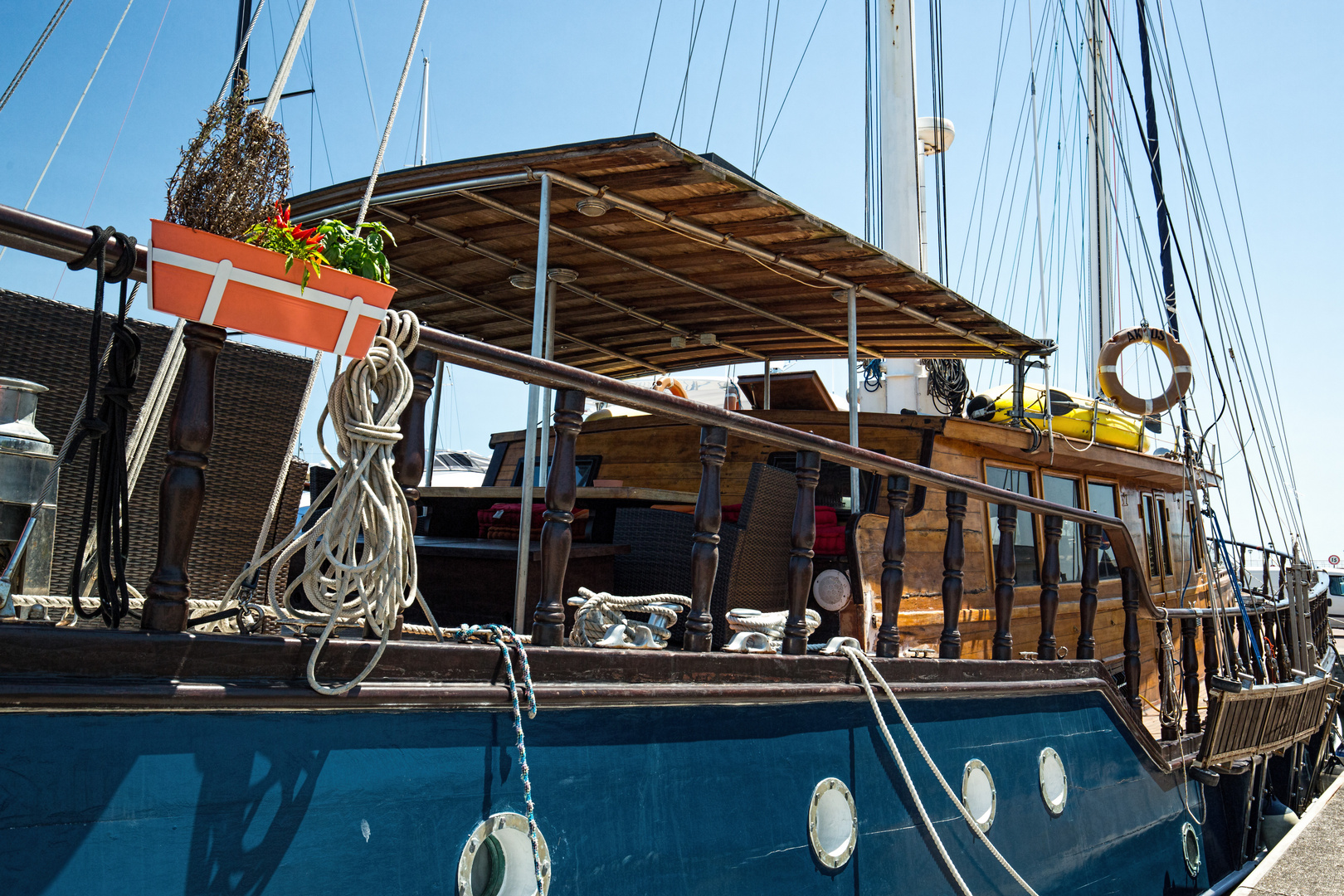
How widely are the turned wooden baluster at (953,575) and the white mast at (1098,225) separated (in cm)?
1060

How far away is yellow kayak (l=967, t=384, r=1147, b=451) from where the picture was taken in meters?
6.59

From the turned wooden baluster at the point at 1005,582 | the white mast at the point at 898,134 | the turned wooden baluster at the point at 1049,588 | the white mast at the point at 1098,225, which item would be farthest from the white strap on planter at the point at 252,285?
the white mast at the point at 1098,225

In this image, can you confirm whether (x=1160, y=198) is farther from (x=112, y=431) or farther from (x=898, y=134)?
(x=112, y=431)

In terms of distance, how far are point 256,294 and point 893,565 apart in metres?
2.42

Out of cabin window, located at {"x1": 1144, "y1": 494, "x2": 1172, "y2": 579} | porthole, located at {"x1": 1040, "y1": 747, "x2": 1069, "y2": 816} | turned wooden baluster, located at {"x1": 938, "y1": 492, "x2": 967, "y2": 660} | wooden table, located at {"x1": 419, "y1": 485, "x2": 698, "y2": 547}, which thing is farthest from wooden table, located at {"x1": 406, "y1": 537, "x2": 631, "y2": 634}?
cabin window, located at {"x1": 1144, "y1": 494, "x2": 1172, "y2": 579}

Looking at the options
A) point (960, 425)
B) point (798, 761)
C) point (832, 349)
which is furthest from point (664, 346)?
point (798, 761)

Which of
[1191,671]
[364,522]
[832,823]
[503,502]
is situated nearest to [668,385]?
[503,502]

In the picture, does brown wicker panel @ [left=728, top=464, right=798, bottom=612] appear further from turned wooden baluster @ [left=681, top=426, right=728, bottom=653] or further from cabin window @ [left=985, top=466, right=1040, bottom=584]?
cabin window @ [left=985, top=466, right=1040, bottom=584]

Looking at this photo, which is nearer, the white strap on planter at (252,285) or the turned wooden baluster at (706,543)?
the white strap on planter at (252,285)

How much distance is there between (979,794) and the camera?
343cm

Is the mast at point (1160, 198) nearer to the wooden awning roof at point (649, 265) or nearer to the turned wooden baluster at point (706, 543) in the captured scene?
the wooden awning roof at point (649, 265)

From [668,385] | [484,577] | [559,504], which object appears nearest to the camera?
[559,504]

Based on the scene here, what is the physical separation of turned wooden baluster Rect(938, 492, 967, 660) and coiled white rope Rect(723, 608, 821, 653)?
607 millimetres

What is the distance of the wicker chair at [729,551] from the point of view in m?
3.97
